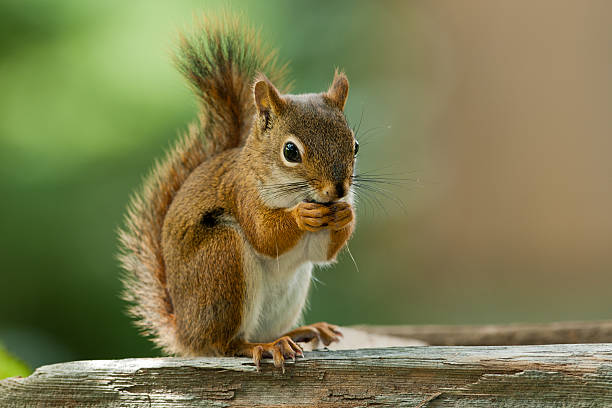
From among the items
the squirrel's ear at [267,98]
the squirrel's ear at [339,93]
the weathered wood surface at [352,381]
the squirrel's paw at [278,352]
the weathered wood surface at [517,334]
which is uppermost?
the squirrel's ear at [339,93]

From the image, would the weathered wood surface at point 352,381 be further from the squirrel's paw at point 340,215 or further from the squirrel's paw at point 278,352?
the squirrel's paw at point 340,215

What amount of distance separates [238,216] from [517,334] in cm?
78

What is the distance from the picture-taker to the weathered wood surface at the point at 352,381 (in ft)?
2.92

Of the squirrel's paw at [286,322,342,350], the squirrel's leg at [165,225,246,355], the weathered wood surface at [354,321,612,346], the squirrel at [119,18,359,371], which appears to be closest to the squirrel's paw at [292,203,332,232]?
the squirrel at [119,18,359,371]

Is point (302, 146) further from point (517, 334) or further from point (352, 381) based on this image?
point (517, 334)

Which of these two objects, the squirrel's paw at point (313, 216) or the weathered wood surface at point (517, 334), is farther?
the weathered wood surface at point (517, 334)

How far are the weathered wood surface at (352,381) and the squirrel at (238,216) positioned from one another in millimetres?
62

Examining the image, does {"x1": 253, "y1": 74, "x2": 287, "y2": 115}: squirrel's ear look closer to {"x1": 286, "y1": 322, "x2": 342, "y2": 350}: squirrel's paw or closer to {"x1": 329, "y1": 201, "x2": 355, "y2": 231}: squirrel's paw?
{"x1": 329, "y1": 201, "x2": 355, "y2": 231}: squirrel's paw

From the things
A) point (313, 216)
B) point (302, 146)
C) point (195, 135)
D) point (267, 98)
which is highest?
point (195, 135)

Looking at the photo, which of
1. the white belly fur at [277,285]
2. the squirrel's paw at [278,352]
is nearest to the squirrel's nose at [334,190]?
the white belly fur at [277,285]

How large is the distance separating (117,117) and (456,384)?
5.44 ft

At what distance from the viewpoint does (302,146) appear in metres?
1.10

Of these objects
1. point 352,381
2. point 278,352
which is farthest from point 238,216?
point 352,381

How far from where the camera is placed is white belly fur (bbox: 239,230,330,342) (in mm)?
1165
